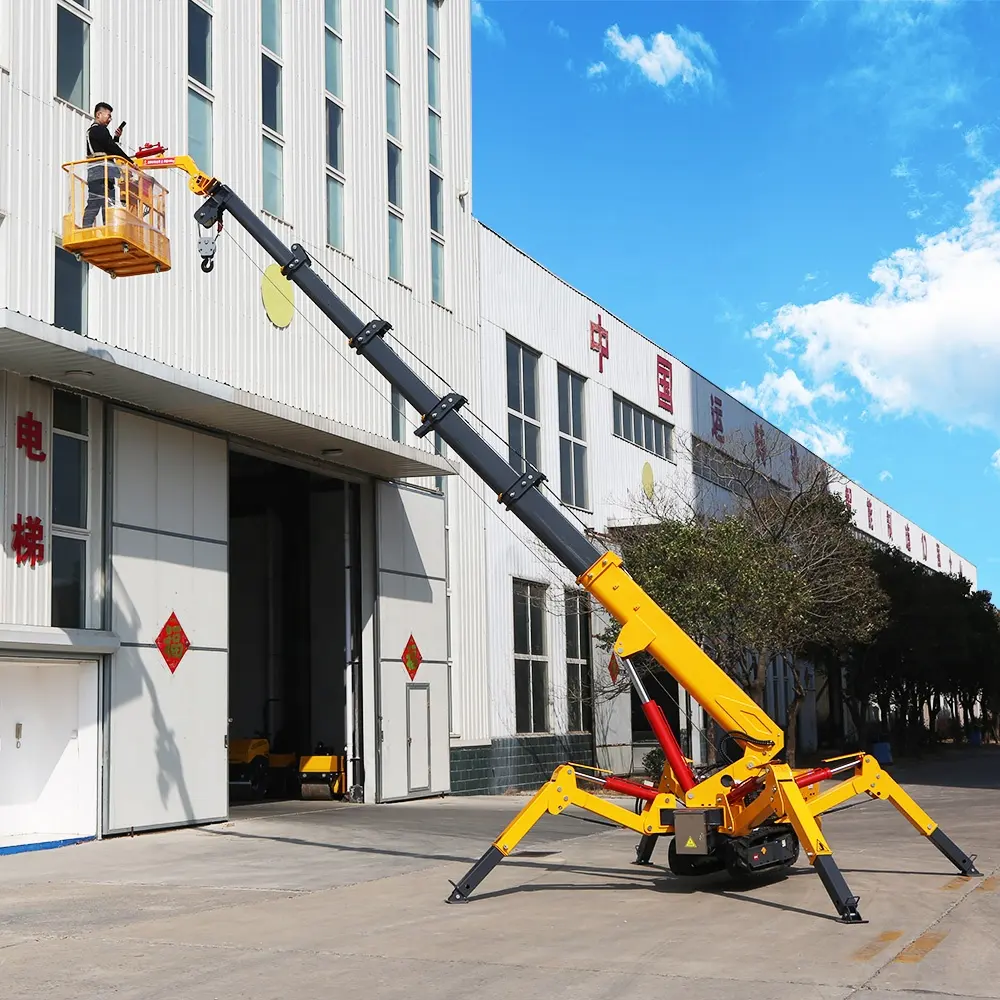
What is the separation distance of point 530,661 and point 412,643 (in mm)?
5511

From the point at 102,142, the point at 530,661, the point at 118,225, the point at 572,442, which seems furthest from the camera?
the point at 572,442

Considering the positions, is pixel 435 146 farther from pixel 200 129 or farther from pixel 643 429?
pixel 643 429

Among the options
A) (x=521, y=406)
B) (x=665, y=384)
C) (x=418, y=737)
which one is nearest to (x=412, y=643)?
(x=418, y=737)

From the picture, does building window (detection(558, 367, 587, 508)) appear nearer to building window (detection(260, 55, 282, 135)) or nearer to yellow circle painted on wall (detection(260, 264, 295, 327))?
yellow circle painted on wall (detection(260, 264, 295, 327))

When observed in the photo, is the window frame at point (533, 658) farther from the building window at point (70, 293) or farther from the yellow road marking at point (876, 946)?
the yellow road marking at point (876, 946)

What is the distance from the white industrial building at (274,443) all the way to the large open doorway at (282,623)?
67mm

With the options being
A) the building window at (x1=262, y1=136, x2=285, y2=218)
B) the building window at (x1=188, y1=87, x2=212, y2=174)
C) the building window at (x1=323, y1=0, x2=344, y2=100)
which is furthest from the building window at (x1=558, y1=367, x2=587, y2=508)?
the building window at (x1=188, y1=87, x2=212, y2=174)

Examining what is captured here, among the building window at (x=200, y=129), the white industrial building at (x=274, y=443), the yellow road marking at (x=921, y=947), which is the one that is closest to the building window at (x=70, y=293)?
the white industrial building at (x=274, y=443)

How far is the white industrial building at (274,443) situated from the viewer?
17.3 m

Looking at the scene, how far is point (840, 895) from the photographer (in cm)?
1045

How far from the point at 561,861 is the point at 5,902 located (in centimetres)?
606

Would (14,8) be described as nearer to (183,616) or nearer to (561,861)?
(183,616)

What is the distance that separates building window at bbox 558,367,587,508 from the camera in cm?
3250

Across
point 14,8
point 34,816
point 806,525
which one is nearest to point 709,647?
point 806,525
